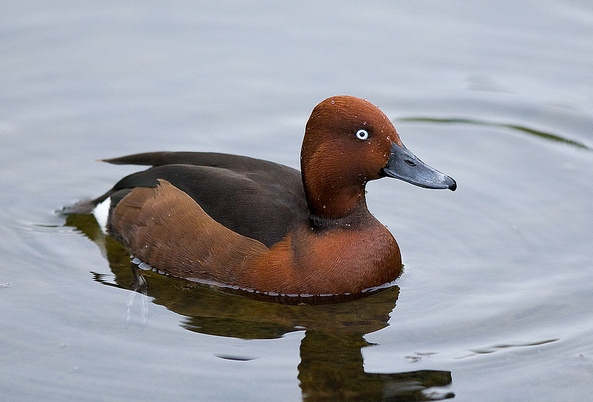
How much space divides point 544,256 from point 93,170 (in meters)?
3.90

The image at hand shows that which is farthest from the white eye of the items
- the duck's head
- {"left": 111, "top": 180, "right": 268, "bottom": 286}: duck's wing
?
{"left": 111, "top": 180, "right": 268, "bottom": 286}: duck's wing

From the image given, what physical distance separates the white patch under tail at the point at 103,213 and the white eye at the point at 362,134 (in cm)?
225

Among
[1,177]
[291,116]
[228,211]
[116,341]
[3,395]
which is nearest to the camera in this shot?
[3,395]

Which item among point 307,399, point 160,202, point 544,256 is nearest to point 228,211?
point 160,202

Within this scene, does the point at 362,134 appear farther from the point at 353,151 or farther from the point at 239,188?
the point at 239,188

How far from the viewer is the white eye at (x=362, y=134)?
26.2 feet

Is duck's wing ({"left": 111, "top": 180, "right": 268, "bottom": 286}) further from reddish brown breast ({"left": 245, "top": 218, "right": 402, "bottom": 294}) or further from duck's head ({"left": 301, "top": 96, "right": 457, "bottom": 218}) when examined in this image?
duck's head ({"left": 301, "top": 96, "right": 457, "bottom": 218})

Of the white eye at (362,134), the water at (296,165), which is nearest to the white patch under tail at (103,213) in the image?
the water at (296,165)

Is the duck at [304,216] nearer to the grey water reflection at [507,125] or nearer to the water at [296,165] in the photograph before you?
the water at [296,165]

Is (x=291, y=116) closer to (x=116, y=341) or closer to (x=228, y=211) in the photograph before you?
(x=228, y=211)

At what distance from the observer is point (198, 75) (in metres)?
11.3

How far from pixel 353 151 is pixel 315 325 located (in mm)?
1213

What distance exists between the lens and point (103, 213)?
9.23m

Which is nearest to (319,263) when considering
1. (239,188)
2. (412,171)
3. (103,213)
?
(239,188)
